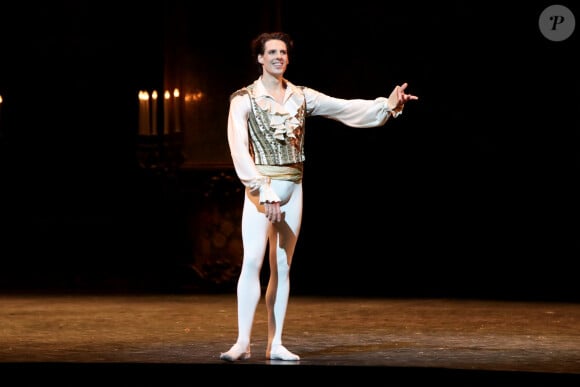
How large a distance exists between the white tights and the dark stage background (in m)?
3.31

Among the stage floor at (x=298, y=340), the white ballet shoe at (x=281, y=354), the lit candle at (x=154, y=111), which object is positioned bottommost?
the stage floor at (x=298, y=340)

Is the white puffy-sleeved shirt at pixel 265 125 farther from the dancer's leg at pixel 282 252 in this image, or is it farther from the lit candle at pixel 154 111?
the lit candle at pixel 154 111

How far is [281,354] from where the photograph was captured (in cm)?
448

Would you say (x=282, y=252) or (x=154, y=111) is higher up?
(x=154, y=111)

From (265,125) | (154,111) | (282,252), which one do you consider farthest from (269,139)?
(154,111)

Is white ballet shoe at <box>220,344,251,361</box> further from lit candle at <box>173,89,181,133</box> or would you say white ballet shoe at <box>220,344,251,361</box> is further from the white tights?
lit candle at <box>173,89,181,133</box>

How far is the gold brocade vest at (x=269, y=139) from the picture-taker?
4.57 meters

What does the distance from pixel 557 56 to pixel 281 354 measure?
4.29 meters

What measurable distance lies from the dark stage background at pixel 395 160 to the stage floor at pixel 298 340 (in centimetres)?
97

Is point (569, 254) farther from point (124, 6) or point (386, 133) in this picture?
point (124, 6)

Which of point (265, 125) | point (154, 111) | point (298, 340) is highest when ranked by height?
point (154, 111)

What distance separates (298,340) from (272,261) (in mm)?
799

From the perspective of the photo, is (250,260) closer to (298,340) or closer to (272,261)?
(272,261)

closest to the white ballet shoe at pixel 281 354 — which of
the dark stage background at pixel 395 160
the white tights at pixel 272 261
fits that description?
the white tights at pixel 272 261
